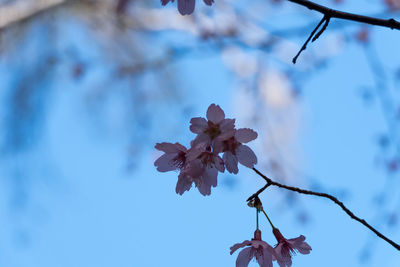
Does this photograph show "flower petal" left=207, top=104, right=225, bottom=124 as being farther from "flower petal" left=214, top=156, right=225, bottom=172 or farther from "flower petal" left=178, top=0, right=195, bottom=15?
"flower petal" left=178, top=0, right=195, bottom=15

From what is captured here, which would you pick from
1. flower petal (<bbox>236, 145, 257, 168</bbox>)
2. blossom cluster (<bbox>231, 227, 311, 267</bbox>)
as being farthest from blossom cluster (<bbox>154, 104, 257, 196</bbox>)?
blossom cluster (<bbox>231, 227, 311, 267</bbox>)

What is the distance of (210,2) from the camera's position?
3.58 ft

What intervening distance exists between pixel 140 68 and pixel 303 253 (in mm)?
5087

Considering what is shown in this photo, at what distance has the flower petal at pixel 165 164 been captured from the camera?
4.16ft

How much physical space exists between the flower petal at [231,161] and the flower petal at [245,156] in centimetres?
1

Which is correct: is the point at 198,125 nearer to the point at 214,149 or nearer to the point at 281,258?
the point at 214,149

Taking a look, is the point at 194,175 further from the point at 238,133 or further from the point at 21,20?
the point at 21,20

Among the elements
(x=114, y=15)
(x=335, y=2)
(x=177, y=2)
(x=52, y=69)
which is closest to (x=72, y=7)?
(x=114, y=15)

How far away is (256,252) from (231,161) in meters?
0.30

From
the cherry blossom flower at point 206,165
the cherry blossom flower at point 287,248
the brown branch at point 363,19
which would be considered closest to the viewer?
the brown branch at point 363,19

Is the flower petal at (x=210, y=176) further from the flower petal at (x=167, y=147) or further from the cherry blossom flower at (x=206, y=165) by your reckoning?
the flower petal at (x=167, y=147)

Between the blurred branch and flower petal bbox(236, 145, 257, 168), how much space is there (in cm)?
528

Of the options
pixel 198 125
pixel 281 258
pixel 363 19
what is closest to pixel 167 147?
pixel 198 125

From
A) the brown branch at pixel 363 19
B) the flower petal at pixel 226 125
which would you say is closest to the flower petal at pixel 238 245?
the flower petal at pixel 226 125
